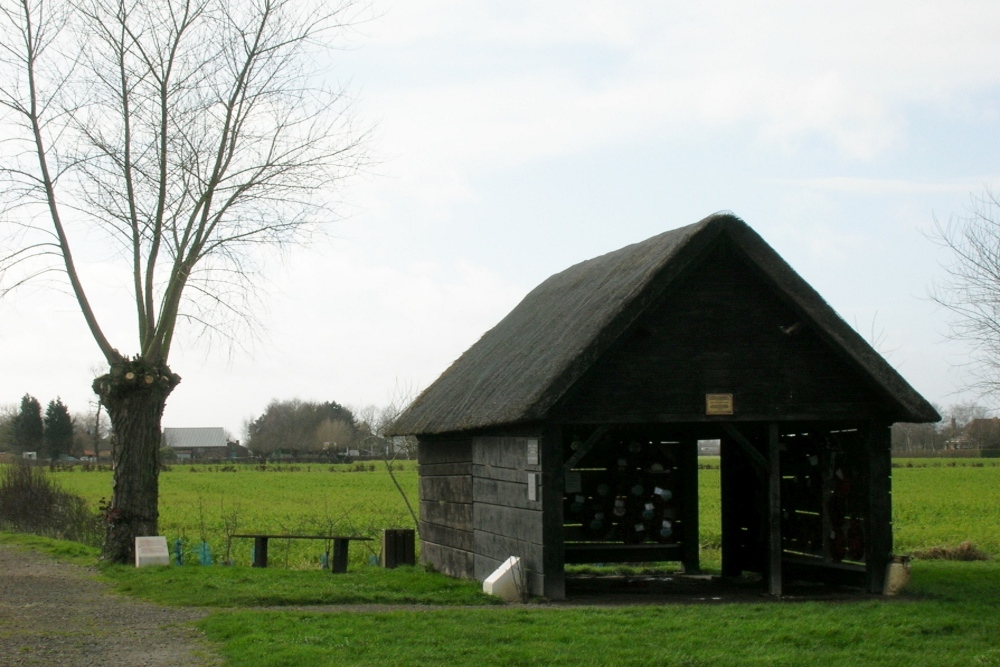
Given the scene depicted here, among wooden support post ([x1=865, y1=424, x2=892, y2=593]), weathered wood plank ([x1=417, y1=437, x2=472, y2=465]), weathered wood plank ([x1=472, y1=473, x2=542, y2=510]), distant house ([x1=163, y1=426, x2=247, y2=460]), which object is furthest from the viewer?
distant house ([x1=163, y1=426, x2=247, y2=460])

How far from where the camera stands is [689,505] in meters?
16.7

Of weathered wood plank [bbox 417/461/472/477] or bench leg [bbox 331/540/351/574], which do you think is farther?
bench leg [bbox 331/540/351/574]

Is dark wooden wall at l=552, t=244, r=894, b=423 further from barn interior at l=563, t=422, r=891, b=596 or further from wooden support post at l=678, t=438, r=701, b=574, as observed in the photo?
wooden support post at l=678, t=438, r=701, b=574

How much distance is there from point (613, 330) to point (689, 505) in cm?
518

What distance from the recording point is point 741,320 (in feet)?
43.3

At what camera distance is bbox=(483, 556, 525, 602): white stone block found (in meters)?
12.8

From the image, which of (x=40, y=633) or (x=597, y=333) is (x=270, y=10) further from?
(x=40, y=633)

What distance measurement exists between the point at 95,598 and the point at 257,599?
2.26 meters

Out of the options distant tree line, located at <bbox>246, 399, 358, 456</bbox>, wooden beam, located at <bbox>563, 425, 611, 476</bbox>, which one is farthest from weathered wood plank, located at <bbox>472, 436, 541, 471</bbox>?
distant tree line, located at <bbox>246, 399, 358, 456</bbox>

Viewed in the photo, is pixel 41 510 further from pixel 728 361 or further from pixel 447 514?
pixel 728 361

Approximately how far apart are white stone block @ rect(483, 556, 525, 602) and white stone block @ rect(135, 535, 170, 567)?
6227 millimetres

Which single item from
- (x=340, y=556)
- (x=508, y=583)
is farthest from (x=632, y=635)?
(x=340, y=556)

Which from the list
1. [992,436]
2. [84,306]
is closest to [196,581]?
[84,306]

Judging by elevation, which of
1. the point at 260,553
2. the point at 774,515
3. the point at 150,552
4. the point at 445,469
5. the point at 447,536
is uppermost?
the point at 445,469
